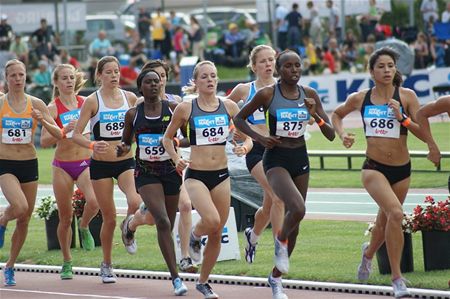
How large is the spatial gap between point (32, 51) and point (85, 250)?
19.9 metres

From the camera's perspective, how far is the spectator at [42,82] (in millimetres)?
30953

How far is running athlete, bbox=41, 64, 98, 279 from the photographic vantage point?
1292 centimetres

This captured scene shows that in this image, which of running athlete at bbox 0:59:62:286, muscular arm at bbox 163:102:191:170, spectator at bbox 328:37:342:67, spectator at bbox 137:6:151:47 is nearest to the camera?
muscular arm at bbox 163:102:191:170

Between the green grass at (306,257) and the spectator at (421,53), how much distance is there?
17.0m

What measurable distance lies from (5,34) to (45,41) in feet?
4.31

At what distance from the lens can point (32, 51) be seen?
33.9 meters

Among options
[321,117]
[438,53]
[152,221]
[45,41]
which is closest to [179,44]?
[45,41]

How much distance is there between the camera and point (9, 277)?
12695 mm

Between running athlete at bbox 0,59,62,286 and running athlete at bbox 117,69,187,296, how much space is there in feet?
4.07

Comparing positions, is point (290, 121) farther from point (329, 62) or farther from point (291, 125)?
point (329, 62)

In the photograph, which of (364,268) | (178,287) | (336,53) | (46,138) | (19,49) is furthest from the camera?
(336,53)

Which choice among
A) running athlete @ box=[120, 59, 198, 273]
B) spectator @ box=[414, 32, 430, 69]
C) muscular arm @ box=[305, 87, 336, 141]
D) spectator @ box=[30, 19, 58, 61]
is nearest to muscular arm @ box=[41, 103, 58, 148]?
running athlete @ box=[120, 59, 198, 273]

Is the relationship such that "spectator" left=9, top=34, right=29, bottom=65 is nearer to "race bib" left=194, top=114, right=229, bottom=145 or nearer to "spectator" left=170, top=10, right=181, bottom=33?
"spectator" left=170, top=10, right=181, bottom=33

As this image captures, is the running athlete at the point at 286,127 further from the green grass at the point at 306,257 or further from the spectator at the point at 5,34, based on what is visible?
the spectator at the point at 5,34
